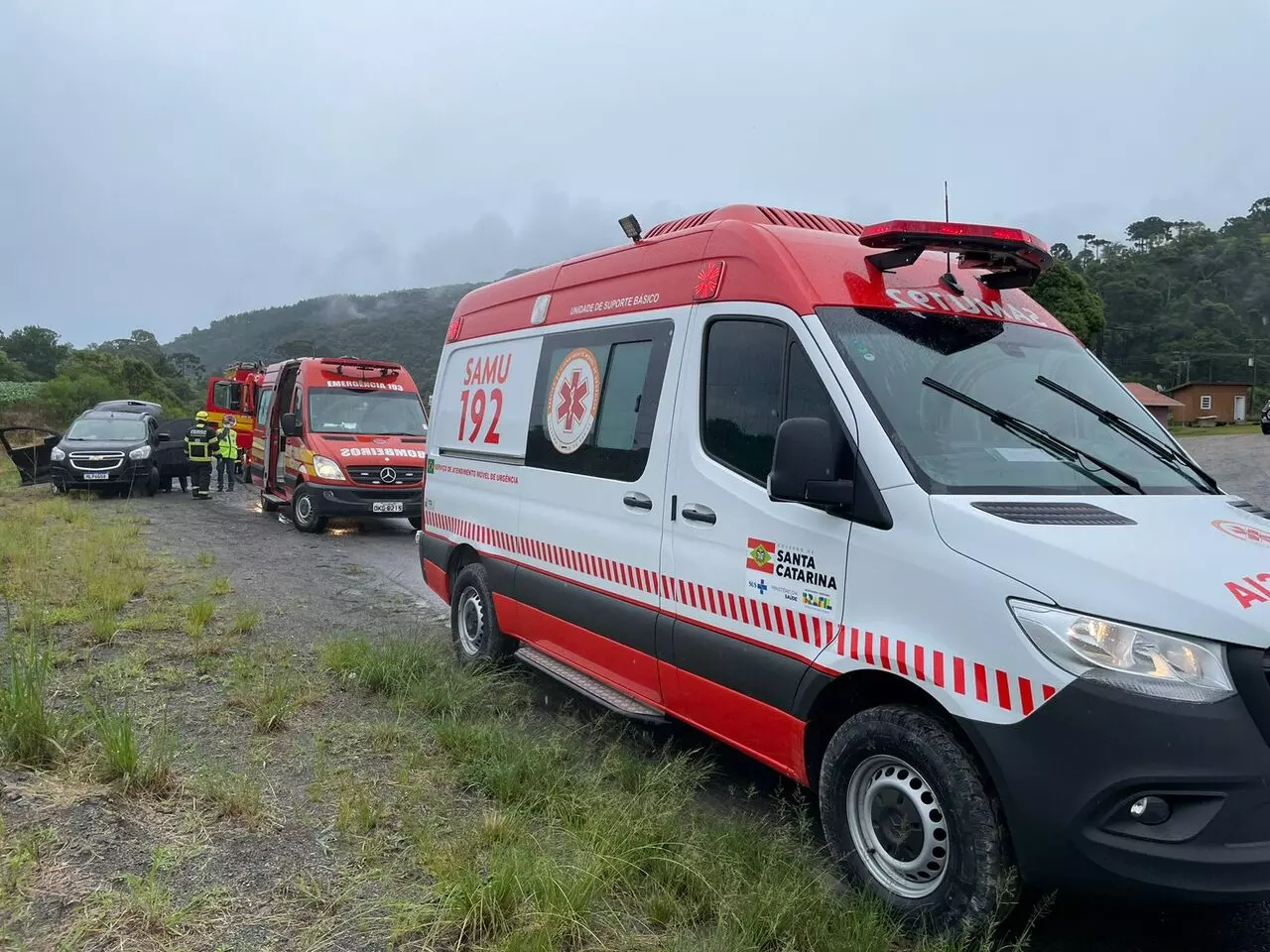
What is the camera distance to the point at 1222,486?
16.0 feet

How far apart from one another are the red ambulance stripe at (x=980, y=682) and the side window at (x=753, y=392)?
97 cm

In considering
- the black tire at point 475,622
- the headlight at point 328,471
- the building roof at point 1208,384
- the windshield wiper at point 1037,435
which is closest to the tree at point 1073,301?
the headlight at point 328,471

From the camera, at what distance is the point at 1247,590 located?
2.59m

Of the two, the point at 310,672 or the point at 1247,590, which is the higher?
the point at 1247,590

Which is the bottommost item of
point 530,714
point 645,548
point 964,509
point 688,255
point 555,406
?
point 530,714

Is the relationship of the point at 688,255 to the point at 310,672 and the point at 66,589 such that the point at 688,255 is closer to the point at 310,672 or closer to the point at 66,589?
the point at 310,672

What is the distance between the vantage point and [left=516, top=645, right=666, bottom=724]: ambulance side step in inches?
169

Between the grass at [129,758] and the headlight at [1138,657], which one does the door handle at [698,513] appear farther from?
the grass at [129,758]

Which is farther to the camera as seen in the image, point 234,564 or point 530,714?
point 234,564

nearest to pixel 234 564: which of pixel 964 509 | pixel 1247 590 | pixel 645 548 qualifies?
pixel 645 548

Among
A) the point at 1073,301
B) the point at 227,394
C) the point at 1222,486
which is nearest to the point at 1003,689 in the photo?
the point at 1222,486

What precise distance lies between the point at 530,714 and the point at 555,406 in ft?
5.88

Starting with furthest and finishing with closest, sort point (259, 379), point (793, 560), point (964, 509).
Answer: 1. point (259, 379)
2. point (793, 560)
3. point (964, 509)

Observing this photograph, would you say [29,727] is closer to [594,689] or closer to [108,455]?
[594,689]
